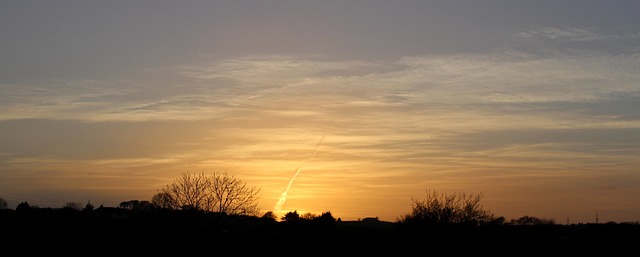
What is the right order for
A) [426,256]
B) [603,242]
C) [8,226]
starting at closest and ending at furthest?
1. [8,226]
2. [426,256]
3. [603,242]

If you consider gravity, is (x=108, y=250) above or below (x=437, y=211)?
below

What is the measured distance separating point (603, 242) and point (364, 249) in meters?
24.1

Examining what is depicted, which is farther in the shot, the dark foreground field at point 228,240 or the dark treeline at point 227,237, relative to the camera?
the dark treeline at point 227,237

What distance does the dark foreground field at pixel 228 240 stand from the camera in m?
58.7

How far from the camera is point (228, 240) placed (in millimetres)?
65188

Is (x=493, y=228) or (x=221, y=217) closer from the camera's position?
(x=221, y=217)

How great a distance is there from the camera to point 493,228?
74.4m

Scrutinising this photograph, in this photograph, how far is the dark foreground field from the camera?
58688 millimetres

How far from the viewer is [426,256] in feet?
217

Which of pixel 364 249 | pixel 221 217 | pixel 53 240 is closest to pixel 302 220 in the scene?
pixel 364 249

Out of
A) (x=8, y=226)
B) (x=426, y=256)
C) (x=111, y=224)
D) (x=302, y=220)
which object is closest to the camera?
(x=8, y=226)

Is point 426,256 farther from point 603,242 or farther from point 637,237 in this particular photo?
point 637,237

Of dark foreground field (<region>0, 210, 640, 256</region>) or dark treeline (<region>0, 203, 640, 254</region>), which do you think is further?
dark treeline (<region>0, 203, 640, 254</region>)

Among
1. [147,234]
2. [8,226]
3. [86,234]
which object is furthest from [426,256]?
[8,226]
